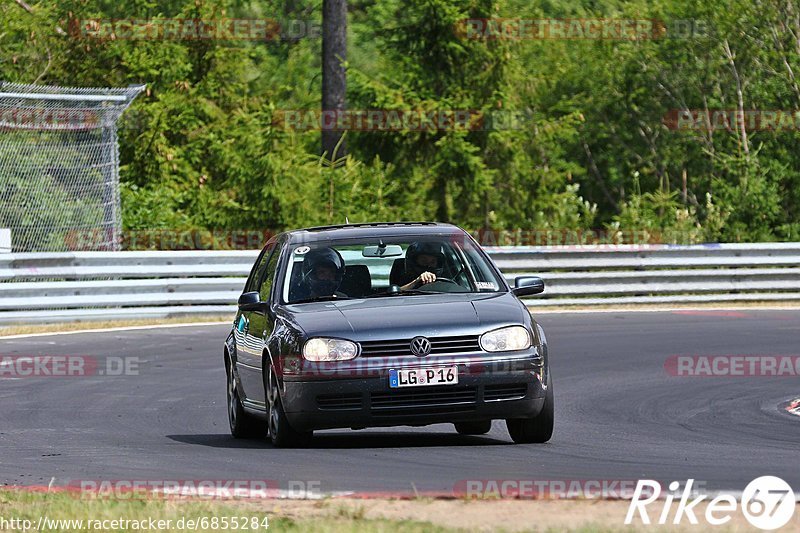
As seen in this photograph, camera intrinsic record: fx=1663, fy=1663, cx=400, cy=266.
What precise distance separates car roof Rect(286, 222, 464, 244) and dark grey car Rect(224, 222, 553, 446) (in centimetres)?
18

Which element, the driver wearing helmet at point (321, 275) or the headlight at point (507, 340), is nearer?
the headlight at point (507, 340)

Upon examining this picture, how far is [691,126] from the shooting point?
39406mm

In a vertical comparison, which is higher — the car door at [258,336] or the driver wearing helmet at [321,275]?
the driver wearing helmet at [321,275]

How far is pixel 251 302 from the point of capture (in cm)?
1159

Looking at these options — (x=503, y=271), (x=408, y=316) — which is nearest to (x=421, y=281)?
(x=408, y=316)

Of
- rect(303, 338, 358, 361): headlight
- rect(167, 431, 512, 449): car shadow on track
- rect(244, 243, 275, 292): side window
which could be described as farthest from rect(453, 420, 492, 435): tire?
rect(244, 243, 275, 292): side window

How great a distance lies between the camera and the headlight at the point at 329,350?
10.2 metres

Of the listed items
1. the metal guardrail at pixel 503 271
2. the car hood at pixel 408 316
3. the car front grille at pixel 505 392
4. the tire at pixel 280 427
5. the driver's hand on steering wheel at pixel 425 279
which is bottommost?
the metal guardrail at pixel 503 271

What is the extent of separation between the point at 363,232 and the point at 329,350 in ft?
5.71

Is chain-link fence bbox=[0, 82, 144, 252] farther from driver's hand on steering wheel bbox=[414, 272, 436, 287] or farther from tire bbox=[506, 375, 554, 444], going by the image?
tire bbox=[506, 375, 554, 444]

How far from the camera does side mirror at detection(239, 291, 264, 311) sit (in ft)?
37.9

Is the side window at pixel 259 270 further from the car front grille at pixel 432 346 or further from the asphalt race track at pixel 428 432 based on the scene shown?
the car front grille at pixel 432 346

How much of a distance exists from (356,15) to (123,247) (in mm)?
30049

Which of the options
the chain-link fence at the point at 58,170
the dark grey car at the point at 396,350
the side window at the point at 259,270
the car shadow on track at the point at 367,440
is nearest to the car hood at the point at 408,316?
the dark grey car at the point at 396,350
